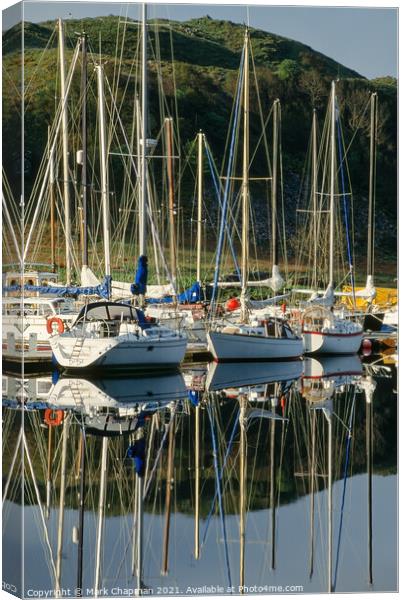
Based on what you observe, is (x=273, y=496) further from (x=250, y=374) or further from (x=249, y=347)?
(x=249, y=347)

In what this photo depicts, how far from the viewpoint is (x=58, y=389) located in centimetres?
2334

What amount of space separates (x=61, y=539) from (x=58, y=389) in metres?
12.0

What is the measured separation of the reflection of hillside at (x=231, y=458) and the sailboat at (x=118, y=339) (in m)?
4.52

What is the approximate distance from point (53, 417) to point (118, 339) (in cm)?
665

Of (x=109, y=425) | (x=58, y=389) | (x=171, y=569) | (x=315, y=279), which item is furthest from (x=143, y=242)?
(x=171, y=569)

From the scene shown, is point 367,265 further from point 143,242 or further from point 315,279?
point 315,279

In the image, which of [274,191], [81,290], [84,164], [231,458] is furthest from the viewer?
[274,191]

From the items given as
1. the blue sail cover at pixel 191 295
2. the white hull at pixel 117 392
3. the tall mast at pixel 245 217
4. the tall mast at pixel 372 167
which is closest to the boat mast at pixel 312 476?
the white hull at pixel 117 392

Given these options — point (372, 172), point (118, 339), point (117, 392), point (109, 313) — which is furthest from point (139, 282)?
point (372, 172)

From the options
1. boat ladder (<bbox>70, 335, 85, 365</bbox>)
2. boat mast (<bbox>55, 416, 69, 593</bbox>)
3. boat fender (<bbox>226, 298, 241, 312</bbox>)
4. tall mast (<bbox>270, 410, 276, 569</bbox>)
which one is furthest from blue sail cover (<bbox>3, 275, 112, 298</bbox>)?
boat mast (<bbox>55, 416, 69, 593</bbox>)

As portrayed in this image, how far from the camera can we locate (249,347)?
31359 mm

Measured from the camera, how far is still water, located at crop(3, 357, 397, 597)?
10.8 metres

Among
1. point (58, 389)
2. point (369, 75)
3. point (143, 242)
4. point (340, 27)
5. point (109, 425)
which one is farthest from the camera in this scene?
point (143, 242)

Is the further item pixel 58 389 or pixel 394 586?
pixel 58 389
